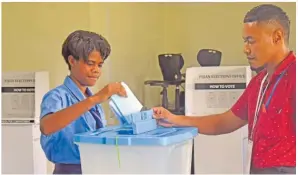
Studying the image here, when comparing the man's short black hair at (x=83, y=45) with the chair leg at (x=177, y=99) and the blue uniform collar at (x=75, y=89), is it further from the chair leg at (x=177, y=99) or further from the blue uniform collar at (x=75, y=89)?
the chair leg at (x=177, y=99)

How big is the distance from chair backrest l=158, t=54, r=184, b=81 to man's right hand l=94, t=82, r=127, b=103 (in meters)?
0.18

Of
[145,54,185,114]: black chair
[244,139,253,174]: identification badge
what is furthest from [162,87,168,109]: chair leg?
[244,139,253,174]: identification badge

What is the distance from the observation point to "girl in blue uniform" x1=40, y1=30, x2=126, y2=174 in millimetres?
957

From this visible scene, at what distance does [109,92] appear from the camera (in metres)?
0.96

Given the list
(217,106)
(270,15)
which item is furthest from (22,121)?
(270,15)

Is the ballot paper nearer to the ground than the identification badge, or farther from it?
farther from it

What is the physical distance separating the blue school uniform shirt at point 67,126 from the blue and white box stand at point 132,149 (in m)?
0.05

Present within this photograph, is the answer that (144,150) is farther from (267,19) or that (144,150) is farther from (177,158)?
(267,19)

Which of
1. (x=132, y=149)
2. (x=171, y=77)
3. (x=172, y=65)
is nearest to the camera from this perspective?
(x=132, y=149)

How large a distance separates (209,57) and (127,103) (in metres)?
0.38

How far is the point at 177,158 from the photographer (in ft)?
3.00

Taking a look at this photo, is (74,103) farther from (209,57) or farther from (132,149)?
(209,57)

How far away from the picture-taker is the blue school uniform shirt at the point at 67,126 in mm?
971

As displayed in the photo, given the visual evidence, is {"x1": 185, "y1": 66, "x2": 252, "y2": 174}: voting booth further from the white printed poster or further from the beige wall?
the white printed poster
